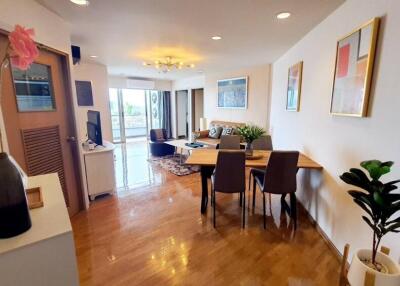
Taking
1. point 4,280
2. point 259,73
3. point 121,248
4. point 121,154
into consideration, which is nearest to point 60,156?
point 121,248

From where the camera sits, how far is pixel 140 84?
7730 millimetres

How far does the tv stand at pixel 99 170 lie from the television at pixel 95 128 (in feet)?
0.45

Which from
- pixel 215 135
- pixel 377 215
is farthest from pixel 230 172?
pixel 215 135

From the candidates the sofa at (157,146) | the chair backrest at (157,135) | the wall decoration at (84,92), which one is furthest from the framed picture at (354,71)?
the wall decoration at (84,92)

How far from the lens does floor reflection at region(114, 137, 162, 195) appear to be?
3803 millimetres

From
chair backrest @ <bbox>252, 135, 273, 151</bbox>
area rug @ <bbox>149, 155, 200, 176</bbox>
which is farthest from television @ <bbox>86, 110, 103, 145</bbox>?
chair backrest @ <bbox>252, 135, 273, 151</bbox>

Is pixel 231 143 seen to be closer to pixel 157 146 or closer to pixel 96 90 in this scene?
pixel 157 146

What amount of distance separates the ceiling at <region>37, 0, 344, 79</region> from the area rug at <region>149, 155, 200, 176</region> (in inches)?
95.8

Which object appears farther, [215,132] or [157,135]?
[215,132]

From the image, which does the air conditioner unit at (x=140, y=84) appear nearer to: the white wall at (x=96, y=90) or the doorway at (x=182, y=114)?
the doorway at (x=182, y=114)

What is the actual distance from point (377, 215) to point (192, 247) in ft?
5.27

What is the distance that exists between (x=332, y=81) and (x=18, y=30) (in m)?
2.53

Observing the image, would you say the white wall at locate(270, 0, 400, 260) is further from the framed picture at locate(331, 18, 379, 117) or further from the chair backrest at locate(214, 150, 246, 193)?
the chair backrest at locate(214, 150, 246, 193)

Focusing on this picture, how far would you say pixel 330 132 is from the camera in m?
2.20
